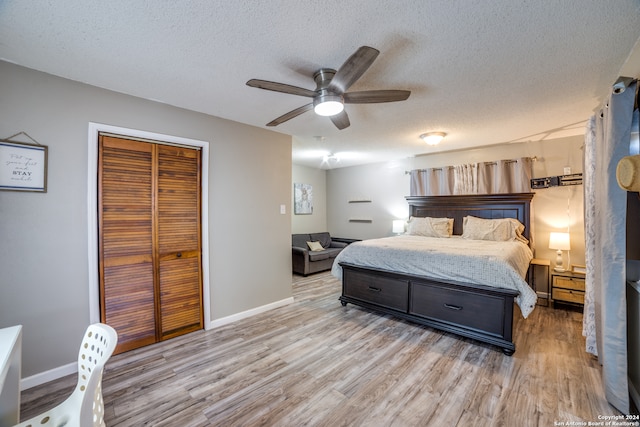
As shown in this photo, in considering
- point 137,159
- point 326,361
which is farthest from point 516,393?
point 137,159

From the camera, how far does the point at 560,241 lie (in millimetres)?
3568

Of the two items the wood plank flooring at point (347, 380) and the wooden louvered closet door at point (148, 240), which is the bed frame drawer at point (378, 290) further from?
the wooden louvered closet door at point (148, 240)

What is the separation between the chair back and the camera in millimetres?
976

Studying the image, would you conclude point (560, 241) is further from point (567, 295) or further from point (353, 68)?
point (353, 68)

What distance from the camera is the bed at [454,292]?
2463mm

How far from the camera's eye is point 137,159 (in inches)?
99.7

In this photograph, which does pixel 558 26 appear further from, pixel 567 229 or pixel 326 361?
pixel 567 229

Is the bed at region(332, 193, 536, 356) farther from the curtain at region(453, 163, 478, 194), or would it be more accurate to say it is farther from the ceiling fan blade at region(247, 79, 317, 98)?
the ceiling fan blade at region(247, 79, 317, 98)

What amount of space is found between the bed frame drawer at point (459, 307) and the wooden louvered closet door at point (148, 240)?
253cm

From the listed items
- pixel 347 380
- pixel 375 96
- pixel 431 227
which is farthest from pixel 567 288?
pixel 375 96

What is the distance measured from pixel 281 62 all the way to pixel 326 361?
2.52 meters

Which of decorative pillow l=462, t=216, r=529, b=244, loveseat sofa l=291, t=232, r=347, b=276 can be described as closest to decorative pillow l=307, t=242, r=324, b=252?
loveseat sofa l=291, t=232, r=347, b=276

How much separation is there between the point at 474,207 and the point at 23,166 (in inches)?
214

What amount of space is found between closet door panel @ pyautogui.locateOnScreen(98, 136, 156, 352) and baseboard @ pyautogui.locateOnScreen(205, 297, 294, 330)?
0.59 metres
